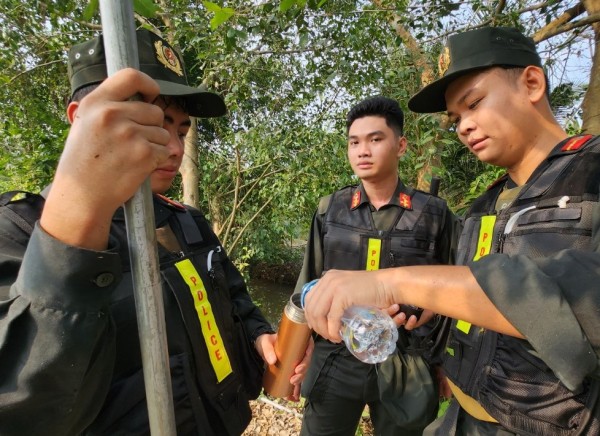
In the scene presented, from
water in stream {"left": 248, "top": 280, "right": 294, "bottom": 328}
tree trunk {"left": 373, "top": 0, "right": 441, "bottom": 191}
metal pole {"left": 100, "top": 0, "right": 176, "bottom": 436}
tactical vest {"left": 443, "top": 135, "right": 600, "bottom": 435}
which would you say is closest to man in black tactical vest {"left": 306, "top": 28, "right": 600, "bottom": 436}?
tactical vest {"left": 443, "top": 135, "right": 600, "bottom": 435}

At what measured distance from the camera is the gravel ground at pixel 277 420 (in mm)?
3500

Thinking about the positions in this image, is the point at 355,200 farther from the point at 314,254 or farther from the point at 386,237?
the point at 314,254

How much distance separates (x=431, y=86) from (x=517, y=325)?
1287 millimetres

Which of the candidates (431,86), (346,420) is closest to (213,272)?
(431,86)

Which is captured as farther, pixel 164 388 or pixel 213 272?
pixel 213 272

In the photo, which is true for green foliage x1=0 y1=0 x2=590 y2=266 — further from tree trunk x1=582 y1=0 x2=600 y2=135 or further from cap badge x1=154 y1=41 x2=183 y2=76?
cap badge x1=154 y1=41 x2=183 y2=76

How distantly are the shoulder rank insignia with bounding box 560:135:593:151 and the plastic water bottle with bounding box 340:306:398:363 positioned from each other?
0.93 meters

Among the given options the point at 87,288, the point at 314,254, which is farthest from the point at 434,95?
the point at 87,288

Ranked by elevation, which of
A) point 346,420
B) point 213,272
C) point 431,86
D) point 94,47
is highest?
point 94,47

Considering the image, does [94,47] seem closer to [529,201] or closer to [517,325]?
[517,325]

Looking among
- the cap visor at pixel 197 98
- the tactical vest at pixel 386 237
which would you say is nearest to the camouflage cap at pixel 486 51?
the cap visor at pixel 197 98

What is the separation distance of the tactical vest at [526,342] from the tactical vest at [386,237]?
1.05m

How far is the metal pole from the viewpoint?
27.5 inches

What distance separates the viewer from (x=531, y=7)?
141 inches
